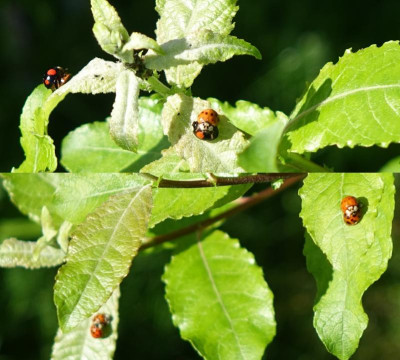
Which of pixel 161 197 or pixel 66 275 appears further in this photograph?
pixel 161 197

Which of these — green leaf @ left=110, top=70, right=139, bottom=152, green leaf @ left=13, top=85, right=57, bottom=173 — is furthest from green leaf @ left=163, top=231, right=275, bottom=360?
green leaf @ left=110, top=70, right=139, bottom=152

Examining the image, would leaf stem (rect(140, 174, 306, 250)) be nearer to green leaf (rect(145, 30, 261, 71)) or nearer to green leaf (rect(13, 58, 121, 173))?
green leaf (rect(13, 58, 121, 173))

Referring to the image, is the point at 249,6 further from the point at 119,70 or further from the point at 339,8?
the point at 119,70

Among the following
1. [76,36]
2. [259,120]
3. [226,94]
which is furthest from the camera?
[76,36]

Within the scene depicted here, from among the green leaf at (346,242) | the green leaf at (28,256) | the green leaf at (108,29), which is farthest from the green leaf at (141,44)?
the green leaf at (28,256)

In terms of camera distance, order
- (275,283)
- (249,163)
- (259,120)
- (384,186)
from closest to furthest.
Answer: (249,163) → (384,186) → (259,120) → (275,283)

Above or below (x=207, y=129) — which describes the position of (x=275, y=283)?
below

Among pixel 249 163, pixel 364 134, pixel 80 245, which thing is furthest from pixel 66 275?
pixel 364 134
